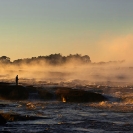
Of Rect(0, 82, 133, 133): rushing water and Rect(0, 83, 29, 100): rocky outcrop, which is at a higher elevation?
Rect(0, 83, 29, 100): rocky outcrop

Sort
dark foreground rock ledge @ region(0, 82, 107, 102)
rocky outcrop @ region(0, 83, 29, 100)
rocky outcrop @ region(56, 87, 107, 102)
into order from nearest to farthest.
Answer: rocky outcrop @ region(56, 87, 107, 102) → dark foreground rock ledge @ region(0, 82, 107, 102) → rocky outcrop @ region(0, 83, 29, 100)

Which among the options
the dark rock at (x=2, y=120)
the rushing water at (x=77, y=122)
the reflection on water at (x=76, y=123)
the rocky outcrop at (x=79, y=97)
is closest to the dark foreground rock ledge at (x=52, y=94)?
the rocky outcrop at (x=79, y=97)

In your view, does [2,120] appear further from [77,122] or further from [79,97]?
[79,97]

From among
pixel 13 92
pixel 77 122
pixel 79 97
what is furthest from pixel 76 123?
pixel 13 92

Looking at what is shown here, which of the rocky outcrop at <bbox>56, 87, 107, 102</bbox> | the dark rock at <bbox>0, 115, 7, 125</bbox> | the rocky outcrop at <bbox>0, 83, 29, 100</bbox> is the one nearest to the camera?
the dark rock at <bbox>0, 115, 7, 125</bbox>

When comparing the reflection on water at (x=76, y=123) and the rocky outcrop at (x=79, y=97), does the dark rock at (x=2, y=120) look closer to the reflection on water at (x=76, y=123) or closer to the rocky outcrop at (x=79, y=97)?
the reflection on water at (x=76, y=123)

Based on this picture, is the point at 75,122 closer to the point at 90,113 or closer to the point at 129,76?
the point at 90,113

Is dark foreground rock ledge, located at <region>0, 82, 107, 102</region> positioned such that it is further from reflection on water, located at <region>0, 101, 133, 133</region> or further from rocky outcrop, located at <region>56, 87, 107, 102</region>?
reflection on water, located at <region>0, 101, 133, 133</region>

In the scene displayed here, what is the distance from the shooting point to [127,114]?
34.8 m

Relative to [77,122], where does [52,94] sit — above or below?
above

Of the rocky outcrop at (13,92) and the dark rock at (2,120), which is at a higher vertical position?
the rocky outcrop at (13,92)

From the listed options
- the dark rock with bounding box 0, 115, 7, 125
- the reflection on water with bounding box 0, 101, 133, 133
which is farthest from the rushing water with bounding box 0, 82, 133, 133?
the dark rock with bounding box 0, 115, 7, 125

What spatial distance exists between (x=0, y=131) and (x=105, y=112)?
13.9 meters

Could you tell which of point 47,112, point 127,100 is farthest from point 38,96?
point 47,112
